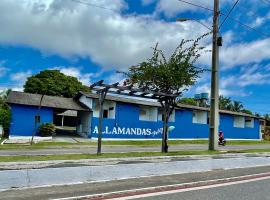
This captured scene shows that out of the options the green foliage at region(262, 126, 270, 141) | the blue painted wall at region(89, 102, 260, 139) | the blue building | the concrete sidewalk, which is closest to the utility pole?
the concrete sidewalk

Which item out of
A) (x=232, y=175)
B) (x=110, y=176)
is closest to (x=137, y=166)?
(x=110, y=176)

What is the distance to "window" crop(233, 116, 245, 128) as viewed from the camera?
200 ft

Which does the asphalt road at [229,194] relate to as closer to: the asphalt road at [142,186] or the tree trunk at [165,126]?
the asphalt road at [142,186]

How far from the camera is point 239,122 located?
61750 mm

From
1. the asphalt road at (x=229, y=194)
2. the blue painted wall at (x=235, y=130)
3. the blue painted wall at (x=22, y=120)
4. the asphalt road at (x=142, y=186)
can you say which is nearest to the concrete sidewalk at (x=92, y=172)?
the asphalt road at (x=142, y=186)

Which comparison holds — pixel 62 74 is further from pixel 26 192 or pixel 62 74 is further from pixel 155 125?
pixel 26 192

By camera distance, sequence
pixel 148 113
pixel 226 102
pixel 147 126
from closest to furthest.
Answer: pixel 147 126
pixel 148 113
pixel 226 102

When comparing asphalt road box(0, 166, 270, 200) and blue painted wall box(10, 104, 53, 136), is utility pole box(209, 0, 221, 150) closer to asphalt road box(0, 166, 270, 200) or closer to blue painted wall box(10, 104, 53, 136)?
asphalt road box(0, 166, 270, 200)

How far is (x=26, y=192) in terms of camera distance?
8.52m

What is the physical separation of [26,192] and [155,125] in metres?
41.4

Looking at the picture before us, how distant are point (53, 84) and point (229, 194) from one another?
6658cm

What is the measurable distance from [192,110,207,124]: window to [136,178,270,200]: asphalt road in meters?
44.0

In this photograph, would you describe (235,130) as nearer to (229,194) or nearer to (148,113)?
(148,113)

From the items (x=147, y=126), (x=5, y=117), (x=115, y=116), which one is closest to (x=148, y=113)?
(x=147, y=126)
